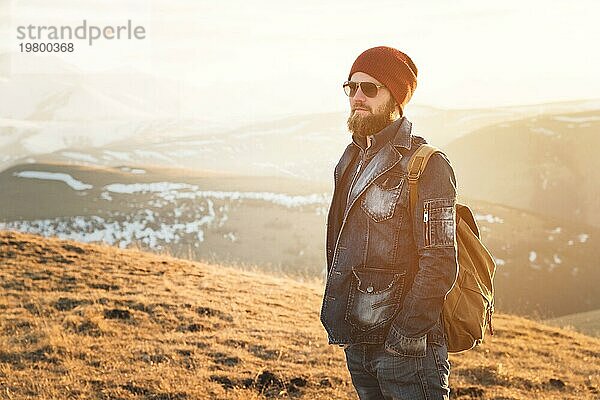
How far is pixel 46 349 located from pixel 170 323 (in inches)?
82.4

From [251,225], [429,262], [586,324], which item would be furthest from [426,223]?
[251,225]

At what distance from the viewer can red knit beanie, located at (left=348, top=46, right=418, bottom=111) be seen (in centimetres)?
301

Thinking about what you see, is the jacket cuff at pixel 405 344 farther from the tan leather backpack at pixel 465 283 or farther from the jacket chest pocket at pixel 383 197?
the jacket chest pocket at pixel 383 197

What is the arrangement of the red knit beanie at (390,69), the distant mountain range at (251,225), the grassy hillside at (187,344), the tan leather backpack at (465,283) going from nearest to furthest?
the tan leather backpack at (465,283) < the red knit beanie at (390,69) < the grassy hillside at (187,344) < the distant mountain range at (251,225)

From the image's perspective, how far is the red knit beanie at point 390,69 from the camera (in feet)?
9.88

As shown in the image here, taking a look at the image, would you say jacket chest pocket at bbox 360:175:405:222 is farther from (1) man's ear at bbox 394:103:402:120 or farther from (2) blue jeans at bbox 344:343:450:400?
(2) blue jeans at bbox 344:343:450:400

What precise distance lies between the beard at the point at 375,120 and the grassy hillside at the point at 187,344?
175 inches

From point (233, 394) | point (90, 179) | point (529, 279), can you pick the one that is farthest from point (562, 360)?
point (90, 179)

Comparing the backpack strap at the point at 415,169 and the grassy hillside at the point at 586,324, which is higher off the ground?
the backpack strap at the point at 415,169

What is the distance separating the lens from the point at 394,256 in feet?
9.68

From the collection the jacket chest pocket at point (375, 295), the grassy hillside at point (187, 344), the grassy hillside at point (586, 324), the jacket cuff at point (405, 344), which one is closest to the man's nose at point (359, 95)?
the jacket chest pocket at point (375, 295)

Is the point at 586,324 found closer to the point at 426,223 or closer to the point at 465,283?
the point at 465,283

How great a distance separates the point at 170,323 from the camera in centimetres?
955

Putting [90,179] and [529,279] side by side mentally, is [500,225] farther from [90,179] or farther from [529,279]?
[90,179]
